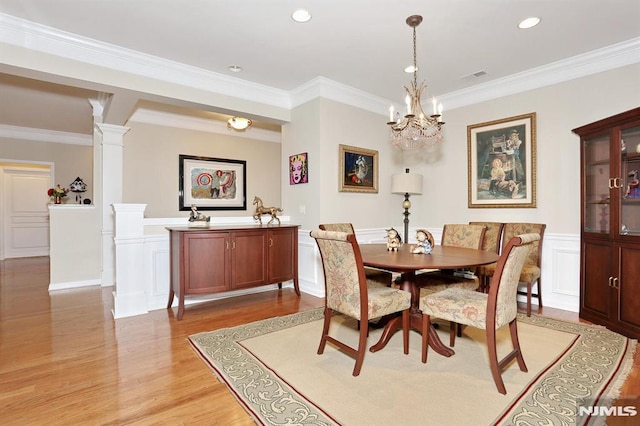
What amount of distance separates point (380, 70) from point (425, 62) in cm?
50

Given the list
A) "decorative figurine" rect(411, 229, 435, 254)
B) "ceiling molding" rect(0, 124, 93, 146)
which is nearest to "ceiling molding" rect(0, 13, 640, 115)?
"decorative figurine" rect(411, 229, 435, 254)

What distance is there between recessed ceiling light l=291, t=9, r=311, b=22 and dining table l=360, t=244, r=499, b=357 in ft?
6.55

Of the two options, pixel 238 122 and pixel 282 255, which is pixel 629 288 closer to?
pixel 282 255

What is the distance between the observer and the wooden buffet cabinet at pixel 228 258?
3.42 m

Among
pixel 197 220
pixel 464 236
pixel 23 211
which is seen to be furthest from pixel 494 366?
pixel 23 211

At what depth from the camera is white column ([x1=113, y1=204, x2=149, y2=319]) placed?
3.40m

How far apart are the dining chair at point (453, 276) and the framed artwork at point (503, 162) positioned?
3.21 feet

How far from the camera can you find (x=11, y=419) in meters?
1.73

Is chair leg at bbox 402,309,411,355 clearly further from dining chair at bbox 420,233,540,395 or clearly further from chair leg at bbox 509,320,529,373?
chair leg at bbox 509,320,529,373

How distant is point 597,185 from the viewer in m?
3.18

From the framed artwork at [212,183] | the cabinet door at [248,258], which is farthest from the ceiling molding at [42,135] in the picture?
the cabinet door at [248,258]

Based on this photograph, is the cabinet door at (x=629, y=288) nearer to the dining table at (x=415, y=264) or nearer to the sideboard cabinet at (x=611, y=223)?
the sideboard cabinet at (x=611, y=223)

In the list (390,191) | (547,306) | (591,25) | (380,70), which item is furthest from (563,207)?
(380,70)

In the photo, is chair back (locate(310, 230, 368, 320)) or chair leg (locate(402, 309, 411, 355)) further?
chair leg (locate(402, 309, 411, 355))
